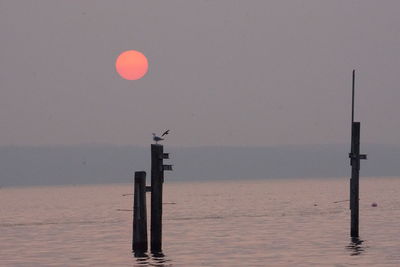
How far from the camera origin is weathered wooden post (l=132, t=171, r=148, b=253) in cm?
3847

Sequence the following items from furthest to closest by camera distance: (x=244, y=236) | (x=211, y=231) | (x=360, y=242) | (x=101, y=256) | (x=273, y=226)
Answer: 1. (x=273, y=226)
2. (x=211, y=231)
3. (x=244, y=236)
4. (x=360, y=242)
5. (x=101, y=256)

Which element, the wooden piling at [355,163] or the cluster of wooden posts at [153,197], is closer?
the cluster of wooden posts at [153,197]

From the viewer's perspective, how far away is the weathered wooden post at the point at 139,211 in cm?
3847

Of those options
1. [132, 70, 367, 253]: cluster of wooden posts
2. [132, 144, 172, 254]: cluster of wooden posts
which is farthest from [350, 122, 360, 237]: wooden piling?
[132, 144, 172, 254]: cluster of wooden posts

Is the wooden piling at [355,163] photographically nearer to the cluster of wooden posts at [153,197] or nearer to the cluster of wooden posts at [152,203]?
the cluster of wooden posts at [152,203]

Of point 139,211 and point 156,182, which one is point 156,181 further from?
point 139,211

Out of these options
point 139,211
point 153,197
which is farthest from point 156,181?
point 139,211

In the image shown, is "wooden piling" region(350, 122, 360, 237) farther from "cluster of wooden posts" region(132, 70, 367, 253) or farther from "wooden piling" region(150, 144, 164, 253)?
"wooden piling" region(150, 144, 164, 253)

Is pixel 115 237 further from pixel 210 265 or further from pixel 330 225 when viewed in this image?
pixel 210 265

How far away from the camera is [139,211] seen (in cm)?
3847

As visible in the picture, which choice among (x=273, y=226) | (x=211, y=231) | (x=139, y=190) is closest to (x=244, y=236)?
(x=211, y=231)

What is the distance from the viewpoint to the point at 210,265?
120 ft

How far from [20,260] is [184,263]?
672 cm

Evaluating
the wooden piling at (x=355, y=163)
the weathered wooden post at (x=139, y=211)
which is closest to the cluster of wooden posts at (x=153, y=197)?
the weathered wooden post at (x=139, y=211)
